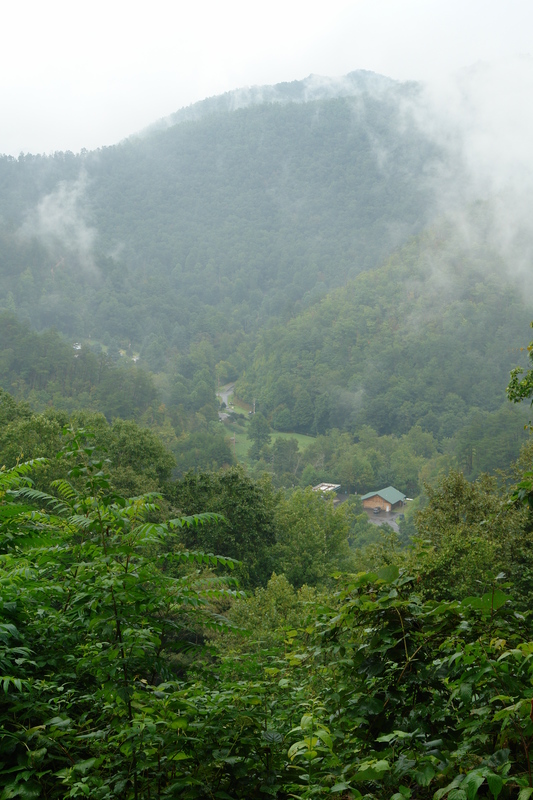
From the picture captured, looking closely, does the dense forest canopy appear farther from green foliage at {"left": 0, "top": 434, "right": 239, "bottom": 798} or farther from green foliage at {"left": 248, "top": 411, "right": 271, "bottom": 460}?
green foliage at {"left": 248, "top": 411, "right": 271, "bottom": 460}

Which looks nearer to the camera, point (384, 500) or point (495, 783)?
point (495, 783)

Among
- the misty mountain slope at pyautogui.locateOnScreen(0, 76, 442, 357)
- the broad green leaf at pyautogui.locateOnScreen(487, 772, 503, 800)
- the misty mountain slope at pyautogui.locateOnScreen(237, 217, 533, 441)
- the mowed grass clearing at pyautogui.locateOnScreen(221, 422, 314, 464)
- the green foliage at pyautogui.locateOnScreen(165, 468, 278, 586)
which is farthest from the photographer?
the misty mountain slope at pyautogui.locateOnScreen(0, 76, 442, 357)

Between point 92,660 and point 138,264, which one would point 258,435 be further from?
point 138,264

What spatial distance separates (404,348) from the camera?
405 ft

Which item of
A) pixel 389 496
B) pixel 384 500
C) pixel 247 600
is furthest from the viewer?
pixel 389 496

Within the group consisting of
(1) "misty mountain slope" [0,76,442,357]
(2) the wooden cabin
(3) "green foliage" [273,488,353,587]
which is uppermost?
(1) "misty mountain slope" [0,76,442,357]

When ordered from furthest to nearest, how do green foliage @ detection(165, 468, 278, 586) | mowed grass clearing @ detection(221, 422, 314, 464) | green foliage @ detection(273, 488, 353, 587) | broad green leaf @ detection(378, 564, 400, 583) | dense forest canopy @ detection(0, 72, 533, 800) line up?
1. mowed grass clearing @ detection(221, 422, 314, 464)
2. green foliage @ detection(273, 488, 353, 587)
3. green foliage @ detection(165, 468, 278, 586)
4. broad green leaf @ detection(378, 564, 400, 583)
5. dense forest canopy @ detection(0, 72, 533, 800)

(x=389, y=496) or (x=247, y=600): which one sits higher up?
(x=389, y=496)

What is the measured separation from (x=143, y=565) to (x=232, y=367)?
133287mm

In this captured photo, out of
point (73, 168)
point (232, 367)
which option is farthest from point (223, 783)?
point (73, 168)

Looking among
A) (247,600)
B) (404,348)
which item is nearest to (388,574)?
(247,600)

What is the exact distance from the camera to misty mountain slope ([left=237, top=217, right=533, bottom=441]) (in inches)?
4451

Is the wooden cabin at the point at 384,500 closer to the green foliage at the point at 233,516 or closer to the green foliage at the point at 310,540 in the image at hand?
the green foliage at the point at 310,540

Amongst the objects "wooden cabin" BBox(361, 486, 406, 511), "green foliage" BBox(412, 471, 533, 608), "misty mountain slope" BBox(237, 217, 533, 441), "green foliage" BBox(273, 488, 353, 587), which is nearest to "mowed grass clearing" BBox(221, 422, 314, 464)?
"misty mountain slope" BBox(237, 217, 533, 441)
